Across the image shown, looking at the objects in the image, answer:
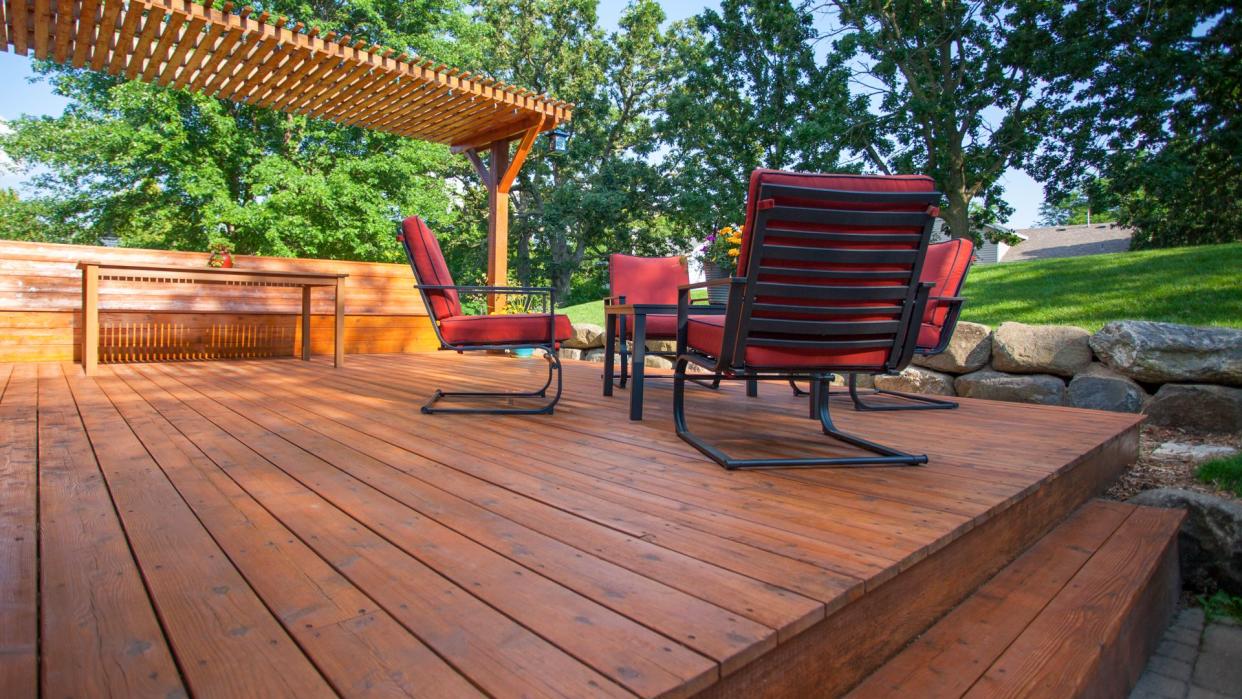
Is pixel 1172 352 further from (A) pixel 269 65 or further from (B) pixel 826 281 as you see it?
(A) pixel 269 65

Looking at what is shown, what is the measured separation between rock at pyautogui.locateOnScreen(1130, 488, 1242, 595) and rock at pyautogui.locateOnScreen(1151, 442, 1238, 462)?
0.96 m

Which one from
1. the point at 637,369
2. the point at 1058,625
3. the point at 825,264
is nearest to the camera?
the point at 1058,625

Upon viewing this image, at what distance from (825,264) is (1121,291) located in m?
4.79

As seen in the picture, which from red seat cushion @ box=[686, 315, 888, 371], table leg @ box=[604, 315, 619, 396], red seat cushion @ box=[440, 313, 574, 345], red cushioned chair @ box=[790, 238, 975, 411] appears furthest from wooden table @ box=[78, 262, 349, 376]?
red seat cushion @ box=[686, 315, 888, 371]

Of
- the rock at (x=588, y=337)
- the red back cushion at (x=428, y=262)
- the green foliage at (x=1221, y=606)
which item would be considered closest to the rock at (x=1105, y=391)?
the green foliage at (x=1221, y=606)

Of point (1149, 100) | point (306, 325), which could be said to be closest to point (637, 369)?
point (306, 325)

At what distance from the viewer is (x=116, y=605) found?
965mm

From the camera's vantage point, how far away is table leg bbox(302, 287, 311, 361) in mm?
5742

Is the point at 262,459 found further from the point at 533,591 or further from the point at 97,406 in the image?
the point at 97,406

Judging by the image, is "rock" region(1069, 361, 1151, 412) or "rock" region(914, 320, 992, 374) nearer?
"rock" region(1069, 361, 1151, 412)

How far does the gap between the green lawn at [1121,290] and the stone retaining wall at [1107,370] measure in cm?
97

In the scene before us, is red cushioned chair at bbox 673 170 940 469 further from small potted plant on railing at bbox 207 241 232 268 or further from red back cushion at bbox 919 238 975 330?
small potted plant on railing at bbox 207 241 232 268

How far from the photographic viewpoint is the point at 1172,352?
3.43 m

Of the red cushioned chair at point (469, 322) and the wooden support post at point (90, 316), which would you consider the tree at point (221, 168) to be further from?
the red cushioned chair at point (469, 322)
